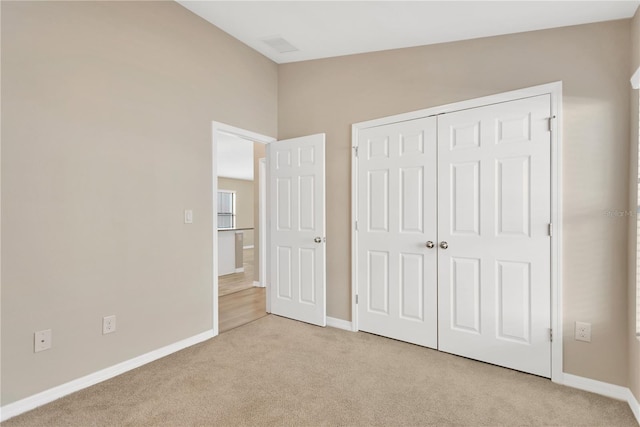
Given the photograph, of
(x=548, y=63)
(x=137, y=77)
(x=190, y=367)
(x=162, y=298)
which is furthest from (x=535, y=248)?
(x=137, y=77)

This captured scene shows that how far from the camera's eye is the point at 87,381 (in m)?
2.23

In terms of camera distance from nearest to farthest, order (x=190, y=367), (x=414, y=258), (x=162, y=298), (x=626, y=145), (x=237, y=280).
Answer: (x=626, y=145), (x=190, y=367), (x=162, y=298), (x=414, y=258), (x=237, y=280)

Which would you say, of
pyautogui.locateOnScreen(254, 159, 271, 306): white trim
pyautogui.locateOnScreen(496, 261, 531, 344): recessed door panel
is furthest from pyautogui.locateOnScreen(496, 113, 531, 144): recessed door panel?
pyautogui.locateOnScreen(254, 159, 271, 306): white trim

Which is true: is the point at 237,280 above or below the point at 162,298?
below

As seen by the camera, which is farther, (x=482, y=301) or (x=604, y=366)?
(x=482, y=301)

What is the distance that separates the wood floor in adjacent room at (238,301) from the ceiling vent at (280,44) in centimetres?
293

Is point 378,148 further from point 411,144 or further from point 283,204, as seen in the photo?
point 283,204

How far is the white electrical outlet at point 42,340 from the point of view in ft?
6.59

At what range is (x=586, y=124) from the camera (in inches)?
87.3

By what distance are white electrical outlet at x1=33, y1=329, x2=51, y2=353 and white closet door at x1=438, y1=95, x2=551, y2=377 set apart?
2857 millimetres

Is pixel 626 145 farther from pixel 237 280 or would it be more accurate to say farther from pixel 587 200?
pixel 237 280

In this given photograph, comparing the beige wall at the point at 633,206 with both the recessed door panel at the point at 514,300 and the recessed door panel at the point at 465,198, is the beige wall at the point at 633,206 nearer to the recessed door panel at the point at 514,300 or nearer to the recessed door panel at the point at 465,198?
the recessed door panel at the point at 514,300

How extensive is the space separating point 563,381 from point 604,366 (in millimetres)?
271

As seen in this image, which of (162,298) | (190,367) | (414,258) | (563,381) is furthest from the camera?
(414,258)
